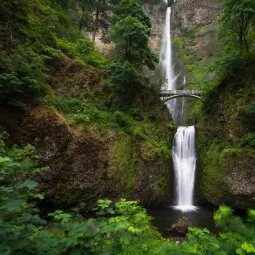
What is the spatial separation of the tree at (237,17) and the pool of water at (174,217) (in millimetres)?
11433

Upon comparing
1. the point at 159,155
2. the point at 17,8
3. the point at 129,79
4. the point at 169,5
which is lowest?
the point at 159,155

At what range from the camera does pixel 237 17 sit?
17859mm

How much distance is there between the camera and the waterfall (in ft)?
58.3

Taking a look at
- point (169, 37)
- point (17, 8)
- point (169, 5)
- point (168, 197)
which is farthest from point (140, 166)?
point (169, 5)

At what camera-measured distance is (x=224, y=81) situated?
1970cm

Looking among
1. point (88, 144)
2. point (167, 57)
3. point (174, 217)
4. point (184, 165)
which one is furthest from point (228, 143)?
point (167, 57)

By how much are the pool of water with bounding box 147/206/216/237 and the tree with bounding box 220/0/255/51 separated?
37.5 ft

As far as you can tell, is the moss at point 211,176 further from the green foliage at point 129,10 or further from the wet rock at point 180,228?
the green foliage at point 129,10

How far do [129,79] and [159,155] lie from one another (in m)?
5.05

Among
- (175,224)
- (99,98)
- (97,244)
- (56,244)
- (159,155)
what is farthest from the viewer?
(99,98)

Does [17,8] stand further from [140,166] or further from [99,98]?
[140,166]

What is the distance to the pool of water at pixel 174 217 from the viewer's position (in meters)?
13.3

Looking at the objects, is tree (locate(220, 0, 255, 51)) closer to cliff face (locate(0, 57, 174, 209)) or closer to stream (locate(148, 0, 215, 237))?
stream (locate(148, 0, 215, 237))

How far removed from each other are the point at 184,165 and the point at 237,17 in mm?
10259
